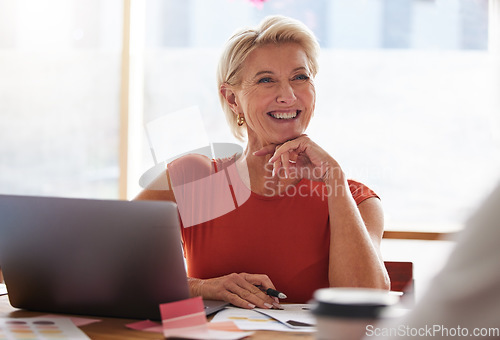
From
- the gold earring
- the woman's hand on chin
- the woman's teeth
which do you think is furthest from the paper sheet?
the gold earring

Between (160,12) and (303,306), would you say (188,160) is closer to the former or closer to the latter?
(303,306)

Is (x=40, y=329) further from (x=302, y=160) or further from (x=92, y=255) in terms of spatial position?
(x=302, y=160)

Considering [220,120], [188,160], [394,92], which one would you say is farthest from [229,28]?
[188,160]

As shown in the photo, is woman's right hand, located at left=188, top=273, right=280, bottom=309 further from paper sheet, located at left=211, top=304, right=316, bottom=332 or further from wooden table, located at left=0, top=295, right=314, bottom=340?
wooden table, located at left=0, top=295, right=314, bottom=340

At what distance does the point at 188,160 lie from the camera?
1.86 m

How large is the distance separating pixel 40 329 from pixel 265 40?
105 centimetres

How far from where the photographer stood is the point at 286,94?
68.3 inches

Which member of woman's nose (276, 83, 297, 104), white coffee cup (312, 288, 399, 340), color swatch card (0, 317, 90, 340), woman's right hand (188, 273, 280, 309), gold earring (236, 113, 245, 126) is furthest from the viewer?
gold earring (236, 113, 245, 126)

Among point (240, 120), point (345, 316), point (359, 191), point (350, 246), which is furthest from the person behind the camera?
point (240, 120)

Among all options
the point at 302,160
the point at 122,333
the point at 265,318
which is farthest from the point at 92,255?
the point at 302,160

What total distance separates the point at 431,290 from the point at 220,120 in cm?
325

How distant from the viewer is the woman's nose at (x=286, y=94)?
1.73 metres

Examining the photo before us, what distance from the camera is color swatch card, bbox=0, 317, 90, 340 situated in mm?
1027

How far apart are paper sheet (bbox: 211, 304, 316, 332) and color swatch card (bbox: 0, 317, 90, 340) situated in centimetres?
27
